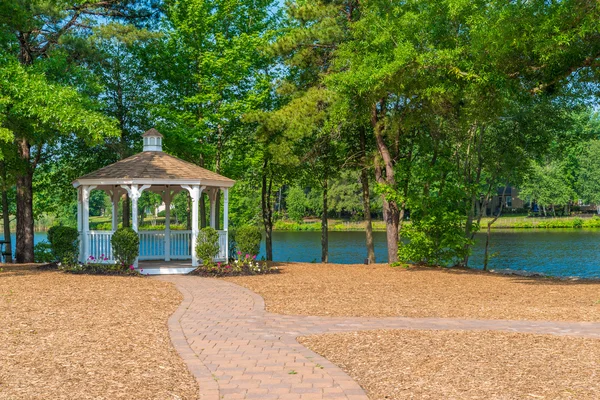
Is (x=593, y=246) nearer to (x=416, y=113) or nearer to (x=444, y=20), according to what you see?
(x=416, y=113)

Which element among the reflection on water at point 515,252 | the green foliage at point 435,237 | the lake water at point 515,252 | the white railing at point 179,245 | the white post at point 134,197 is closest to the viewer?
the white post at point 134,197

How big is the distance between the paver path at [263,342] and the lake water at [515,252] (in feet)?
52.4

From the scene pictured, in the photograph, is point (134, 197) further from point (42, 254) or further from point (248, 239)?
point (42, 254)

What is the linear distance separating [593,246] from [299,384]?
1595 inches

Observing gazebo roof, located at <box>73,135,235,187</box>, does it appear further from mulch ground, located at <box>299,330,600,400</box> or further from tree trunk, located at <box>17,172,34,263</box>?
mulch ground, located at <box>299,330,600,400</box>

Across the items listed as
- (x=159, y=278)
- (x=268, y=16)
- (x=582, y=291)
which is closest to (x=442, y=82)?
(x=582, y=291)

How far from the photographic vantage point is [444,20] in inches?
614

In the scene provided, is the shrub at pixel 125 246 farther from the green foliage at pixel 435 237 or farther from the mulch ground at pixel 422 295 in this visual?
the green foliage at pixel 435 237

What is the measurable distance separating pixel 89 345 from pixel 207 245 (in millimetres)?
9601

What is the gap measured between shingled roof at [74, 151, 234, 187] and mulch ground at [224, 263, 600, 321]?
3297mm

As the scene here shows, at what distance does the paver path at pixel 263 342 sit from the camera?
18.7ft

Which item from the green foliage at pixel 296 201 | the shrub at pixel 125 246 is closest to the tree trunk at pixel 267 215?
the shrub at pixel 125 246

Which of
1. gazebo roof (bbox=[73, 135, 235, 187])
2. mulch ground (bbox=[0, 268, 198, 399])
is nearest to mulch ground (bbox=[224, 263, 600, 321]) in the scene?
mulch ground (bbox=[0, 268, 198, 399])

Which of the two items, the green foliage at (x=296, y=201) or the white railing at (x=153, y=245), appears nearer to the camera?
the white railing at (x=153, y=245)
